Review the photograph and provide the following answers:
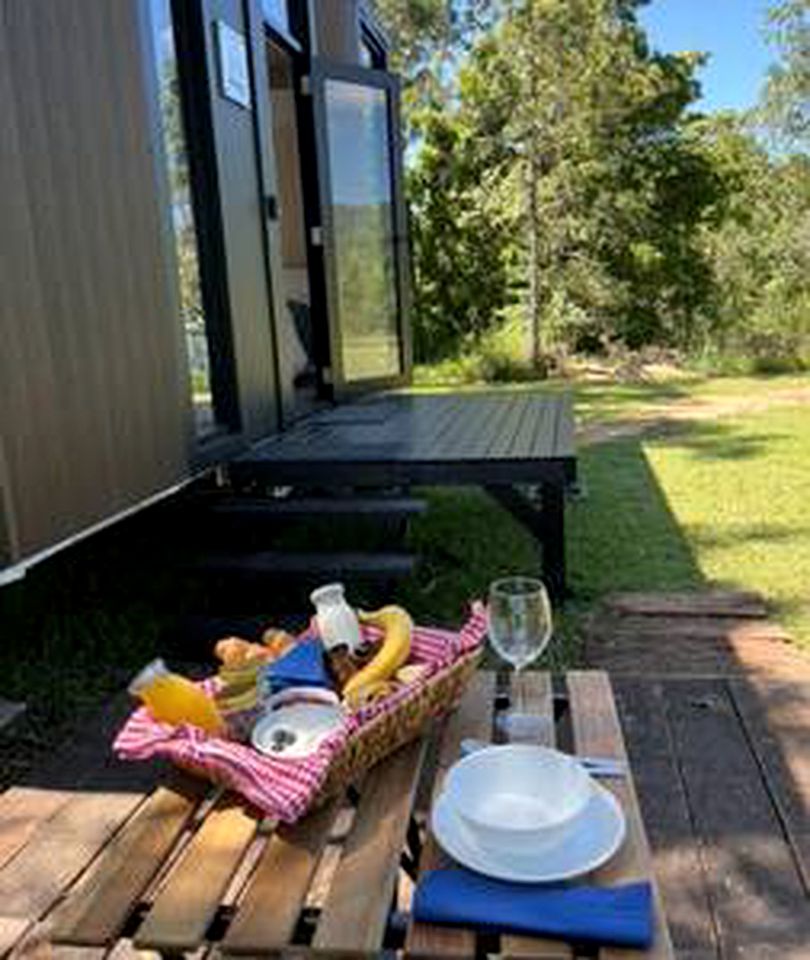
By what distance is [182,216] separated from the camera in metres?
4.03

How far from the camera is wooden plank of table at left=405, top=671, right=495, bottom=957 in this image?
1.22m

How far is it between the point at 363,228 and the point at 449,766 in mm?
4944

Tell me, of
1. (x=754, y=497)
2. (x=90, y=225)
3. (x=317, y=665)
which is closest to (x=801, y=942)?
(x=317, y=665)

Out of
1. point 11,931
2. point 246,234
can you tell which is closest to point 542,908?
point 11,931

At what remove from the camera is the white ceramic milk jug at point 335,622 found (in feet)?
5.94

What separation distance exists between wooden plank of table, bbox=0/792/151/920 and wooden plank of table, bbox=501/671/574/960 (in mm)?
637

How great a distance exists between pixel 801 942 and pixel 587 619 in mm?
1965

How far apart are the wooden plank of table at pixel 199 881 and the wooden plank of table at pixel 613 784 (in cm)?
48

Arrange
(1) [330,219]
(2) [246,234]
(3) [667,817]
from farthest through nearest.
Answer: (1) [330,219] → (2) [246,234] → (3) [667,817]

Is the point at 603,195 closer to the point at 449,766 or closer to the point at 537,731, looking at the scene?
the point at 537,731

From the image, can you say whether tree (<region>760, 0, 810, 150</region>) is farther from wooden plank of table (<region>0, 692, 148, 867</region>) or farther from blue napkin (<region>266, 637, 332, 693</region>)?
blue napkin (<region>266, 637, 332, 693</region>)

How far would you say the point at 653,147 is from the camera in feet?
47.9

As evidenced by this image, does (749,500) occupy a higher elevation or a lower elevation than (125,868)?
lower

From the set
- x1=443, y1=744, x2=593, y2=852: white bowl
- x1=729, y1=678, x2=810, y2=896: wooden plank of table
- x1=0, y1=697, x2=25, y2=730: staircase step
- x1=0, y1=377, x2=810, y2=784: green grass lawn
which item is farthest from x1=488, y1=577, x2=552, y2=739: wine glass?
x1=0, y1=697, x2=25, y2=730: staircase step
